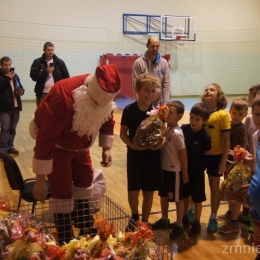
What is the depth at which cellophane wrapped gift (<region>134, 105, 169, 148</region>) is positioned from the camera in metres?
2.82

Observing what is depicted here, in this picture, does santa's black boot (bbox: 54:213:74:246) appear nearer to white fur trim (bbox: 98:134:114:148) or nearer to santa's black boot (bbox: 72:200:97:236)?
santa's black boot (bbox: 72:200:97:236)

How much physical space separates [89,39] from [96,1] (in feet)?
4.00

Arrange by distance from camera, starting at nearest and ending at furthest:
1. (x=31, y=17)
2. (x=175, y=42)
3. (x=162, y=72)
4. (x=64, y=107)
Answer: (x=64, y=107) < (x=162, y=72) < (x=31, y=17) < (x=175, y=42)

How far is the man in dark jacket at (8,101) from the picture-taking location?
5.30 metres

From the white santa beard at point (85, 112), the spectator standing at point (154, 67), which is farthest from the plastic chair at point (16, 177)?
the spectator standing at point (154, 67)

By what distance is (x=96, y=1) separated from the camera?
12273 mm

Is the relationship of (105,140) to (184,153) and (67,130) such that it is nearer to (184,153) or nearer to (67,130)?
(67,130)

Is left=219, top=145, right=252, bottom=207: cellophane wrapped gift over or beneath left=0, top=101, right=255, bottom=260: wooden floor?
over

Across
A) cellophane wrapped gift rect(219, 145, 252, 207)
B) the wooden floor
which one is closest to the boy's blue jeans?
the wooden floor

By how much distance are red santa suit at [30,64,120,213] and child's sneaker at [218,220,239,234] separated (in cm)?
131

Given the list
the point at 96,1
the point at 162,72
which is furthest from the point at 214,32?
the point at 162,72

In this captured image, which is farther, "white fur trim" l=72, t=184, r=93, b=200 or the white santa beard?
"white fur trim" l=72, t=184, r=93, b=200

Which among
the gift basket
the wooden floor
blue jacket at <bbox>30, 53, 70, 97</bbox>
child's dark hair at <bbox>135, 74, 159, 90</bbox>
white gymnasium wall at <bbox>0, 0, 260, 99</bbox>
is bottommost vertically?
the wooden floor

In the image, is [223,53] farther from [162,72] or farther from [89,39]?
[162,72]
